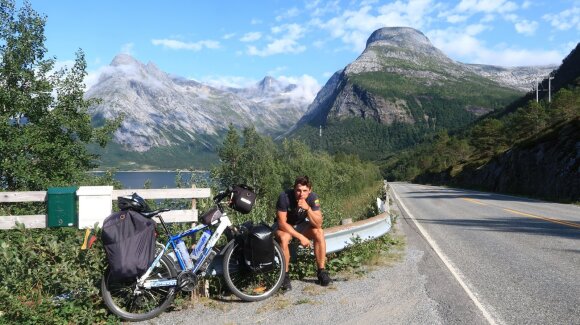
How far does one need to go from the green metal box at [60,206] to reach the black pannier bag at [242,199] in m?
2.31

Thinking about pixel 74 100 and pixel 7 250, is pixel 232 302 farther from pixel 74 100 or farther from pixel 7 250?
pixel 74 100

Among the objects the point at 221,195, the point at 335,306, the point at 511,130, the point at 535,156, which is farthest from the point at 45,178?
the point at 511,130

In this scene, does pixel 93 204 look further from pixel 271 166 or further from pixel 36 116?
pixel 271 166

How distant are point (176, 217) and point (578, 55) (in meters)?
229

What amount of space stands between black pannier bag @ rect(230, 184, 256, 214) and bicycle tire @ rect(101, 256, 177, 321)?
3.69 feet

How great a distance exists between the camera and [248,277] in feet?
20.6

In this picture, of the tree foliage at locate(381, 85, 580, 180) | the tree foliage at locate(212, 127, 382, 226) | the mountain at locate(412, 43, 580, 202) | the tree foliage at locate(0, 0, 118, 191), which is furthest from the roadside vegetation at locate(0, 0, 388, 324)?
the tree foliage at locate(212, 127, 382, 226)

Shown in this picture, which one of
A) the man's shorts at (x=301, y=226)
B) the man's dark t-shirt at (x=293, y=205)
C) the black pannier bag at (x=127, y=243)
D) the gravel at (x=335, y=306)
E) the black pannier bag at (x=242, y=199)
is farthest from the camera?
the man's shorts at (x=301, y=226)

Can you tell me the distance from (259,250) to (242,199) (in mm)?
729

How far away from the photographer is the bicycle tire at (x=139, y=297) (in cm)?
535

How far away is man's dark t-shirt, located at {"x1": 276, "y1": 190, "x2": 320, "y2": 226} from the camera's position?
671cm

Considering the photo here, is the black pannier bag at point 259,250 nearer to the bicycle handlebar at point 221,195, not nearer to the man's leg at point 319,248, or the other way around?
the bicycle handlebar at point 221,195

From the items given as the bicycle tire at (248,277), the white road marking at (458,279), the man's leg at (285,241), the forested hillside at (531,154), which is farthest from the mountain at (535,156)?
the bicycle tire at (248,277)

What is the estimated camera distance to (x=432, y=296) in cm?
598
